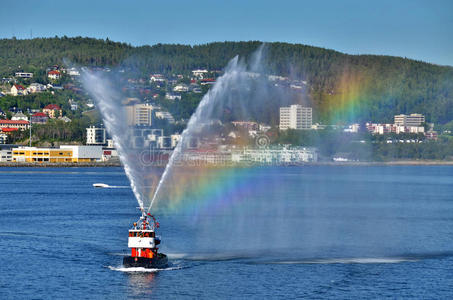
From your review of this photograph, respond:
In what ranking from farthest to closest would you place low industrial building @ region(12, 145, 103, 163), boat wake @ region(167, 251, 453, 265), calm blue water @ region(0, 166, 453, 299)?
low industrial building @ region(12, 145, 103, 163), boat wake @ region(167, 251, 453, 265), calm blue water @ region(0, 166, 453, 299)

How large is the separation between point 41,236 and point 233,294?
73.4ft

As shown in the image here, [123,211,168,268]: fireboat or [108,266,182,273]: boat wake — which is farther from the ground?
[123,211,168,268]: fireboat

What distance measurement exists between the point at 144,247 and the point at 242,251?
9722mm

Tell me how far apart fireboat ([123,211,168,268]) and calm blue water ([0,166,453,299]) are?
2.08 feet

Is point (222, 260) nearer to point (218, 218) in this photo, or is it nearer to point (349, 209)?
point (218, 218)

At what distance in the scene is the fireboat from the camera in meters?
38.5

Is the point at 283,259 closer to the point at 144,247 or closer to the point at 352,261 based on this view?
the point at 352,261

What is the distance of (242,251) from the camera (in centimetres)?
4719

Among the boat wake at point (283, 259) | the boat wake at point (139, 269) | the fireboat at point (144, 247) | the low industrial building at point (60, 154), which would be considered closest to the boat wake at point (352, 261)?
the boat wake at point (283, 259)

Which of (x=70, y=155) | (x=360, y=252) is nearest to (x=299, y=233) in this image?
(x=360, y=252)

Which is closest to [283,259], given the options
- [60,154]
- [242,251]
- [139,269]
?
[242,251]

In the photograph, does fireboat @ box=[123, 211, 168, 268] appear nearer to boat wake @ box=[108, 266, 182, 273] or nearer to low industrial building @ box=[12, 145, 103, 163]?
boat wake @ box=[108, 266, 182, 273]

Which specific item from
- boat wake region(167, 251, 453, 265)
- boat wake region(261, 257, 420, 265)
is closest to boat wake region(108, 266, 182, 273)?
boat wake region(167, 251, 453, 265)

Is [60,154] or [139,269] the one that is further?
[60,154]
